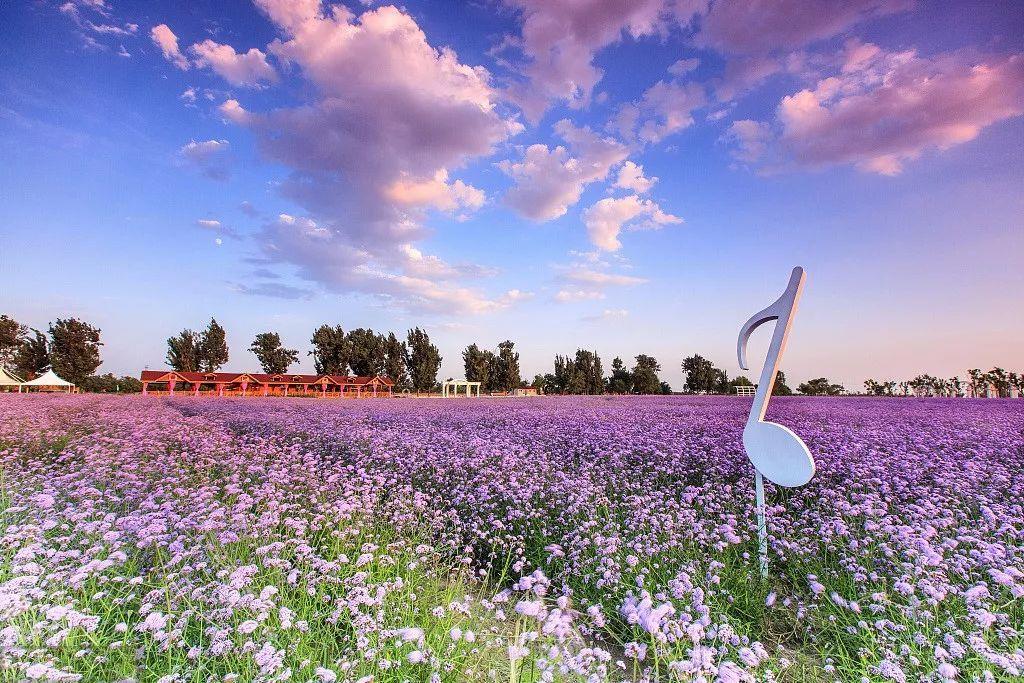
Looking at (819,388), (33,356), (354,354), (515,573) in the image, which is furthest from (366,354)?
(515,573)

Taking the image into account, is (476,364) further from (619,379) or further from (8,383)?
(8,383)

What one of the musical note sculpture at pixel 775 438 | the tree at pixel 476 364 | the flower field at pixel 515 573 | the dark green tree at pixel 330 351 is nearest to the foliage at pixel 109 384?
the dark green tree at pixel 330 351

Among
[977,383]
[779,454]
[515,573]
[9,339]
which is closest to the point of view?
[779,454]

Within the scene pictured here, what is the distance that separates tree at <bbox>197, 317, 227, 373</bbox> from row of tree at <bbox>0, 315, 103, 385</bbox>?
36.7 ft

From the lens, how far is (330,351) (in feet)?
225

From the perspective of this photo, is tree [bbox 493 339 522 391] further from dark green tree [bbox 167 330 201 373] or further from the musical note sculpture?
the musical note sculpture

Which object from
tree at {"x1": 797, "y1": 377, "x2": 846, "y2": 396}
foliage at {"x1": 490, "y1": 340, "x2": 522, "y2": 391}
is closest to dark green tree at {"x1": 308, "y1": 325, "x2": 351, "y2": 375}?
foliage at {"x1": 490, "y1": 340, "x2": 522, "y2": 391}

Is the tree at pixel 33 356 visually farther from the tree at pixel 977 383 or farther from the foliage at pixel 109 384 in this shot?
the tree at pixel 977 383

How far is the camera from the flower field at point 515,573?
2.61 metres

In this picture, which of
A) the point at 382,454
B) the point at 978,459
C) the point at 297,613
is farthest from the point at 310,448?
the point at 978,459

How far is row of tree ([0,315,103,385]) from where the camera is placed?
59.7 m

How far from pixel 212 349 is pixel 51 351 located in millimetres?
16769

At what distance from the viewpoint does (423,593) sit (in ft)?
11.5

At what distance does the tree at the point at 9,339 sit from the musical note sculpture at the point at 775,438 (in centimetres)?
8231
